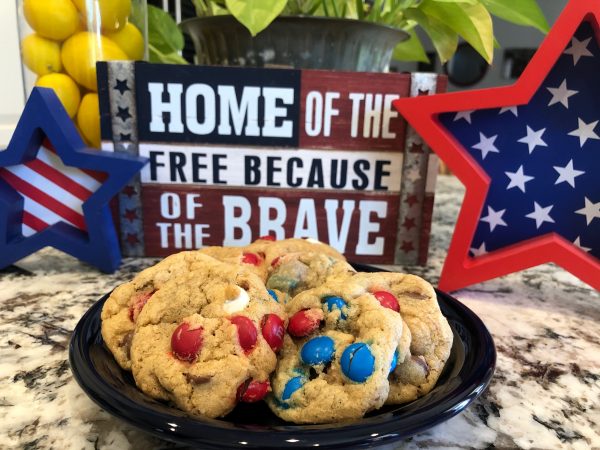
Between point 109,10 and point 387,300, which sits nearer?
point 387,300

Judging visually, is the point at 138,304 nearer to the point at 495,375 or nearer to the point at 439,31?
the point at 495,375

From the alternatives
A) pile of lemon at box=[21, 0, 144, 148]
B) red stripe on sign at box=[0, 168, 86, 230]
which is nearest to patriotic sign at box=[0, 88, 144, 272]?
red stripe on sign at box=[0, 168, 86, 230]

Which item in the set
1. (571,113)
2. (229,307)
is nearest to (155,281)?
(229,307)

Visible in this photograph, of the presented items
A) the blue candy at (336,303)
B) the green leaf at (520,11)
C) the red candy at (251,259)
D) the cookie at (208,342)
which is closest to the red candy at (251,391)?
the cookie at (208,342)

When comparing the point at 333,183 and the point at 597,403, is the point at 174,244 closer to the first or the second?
the point at 333,183

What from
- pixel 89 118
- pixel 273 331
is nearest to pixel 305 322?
pixel 273 331

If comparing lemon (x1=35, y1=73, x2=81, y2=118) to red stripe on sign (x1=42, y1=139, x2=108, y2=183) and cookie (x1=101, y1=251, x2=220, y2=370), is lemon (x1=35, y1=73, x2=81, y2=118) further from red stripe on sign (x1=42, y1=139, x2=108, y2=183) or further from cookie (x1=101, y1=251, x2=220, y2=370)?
cookie (x1=101, y1=251, x2=220, y2=370)
